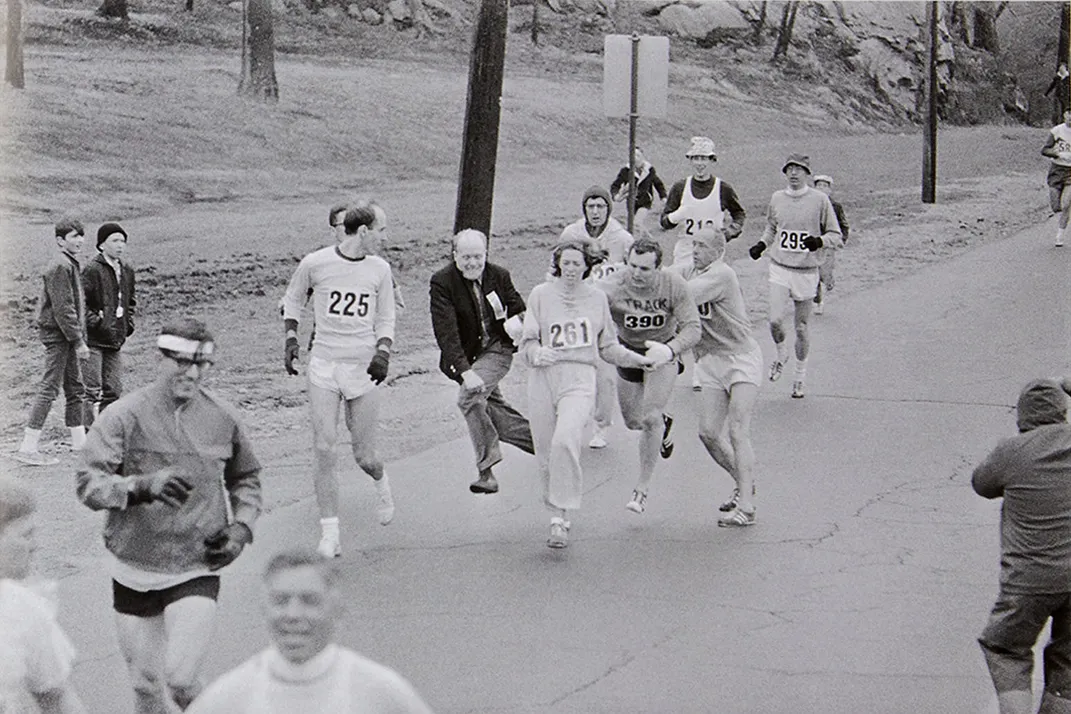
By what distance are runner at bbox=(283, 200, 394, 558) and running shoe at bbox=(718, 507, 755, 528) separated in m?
2.18

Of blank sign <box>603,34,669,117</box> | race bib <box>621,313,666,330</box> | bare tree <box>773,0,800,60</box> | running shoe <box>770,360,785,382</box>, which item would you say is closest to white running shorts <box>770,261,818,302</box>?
running shoe <box>770,360,785,382</box>

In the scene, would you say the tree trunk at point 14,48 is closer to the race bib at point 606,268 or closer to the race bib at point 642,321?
the race bib at point 606,268

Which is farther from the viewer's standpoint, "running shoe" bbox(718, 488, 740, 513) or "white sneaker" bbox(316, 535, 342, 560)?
"running shoe" bbox(718, 488, 740, 513)

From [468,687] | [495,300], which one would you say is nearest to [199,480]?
[468,687]

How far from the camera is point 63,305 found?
1112cm

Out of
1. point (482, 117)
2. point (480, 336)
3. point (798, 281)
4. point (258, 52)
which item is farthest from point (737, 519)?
point (258, 52)

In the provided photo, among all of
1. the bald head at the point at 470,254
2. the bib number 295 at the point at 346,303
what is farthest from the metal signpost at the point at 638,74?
the bib number 295 at the point at 346,303

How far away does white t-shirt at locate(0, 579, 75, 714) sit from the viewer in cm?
484

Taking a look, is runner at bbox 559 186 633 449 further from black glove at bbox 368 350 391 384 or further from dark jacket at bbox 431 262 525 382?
black glove at bbox 368 350 391 384

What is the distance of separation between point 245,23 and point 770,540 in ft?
34.1

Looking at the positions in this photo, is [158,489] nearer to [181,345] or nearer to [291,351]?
[181,345]

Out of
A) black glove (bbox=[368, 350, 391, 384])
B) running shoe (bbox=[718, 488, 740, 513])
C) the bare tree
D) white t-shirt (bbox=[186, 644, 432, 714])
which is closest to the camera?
white t-shirt (bbox=[186, 644, 432, 714])

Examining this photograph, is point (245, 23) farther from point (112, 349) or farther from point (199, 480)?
point (199, 480)

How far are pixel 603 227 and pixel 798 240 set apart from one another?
189cm
